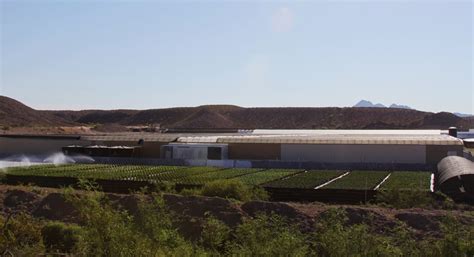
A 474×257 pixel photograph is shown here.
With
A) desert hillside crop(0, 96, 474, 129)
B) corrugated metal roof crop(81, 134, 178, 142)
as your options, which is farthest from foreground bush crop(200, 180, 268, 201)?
desert hillside crop(0, 96, 474, 129)

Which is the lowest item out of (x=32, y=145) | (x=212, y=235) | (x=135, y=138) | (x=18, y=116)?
(x=212, y=235)

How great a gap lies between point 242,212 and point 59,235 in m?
5.93

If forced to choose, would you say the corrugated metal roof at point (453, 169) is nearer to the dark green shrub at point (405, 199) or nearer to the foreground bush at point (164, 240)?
the dark green shrub at point (405, 199)

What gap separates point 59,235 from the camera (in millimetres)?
17969

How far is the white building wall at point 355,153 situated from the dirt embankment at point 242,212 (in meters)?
16.3

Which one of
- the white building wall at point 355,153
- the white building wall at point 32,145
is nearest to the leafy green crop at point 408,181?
the white building wall at point 355,153

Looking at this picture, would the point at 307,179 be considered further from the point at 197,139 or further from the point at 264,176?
the point at 197,139

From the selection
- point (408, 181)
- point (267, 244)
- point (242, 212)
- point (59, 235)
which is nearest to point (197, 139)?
point (408, 181)

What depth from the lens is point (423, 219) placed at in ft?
58.7

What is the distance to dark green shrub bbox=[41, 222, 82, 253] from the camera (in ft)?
56.4

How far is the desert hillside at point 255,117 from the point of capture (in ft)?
303

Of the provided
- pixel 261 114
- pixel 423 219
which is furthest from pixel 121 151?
pixel 261 114

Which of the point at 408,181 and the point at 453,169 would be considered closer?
the point at 453,169

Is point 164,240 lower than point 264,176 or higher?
higher
